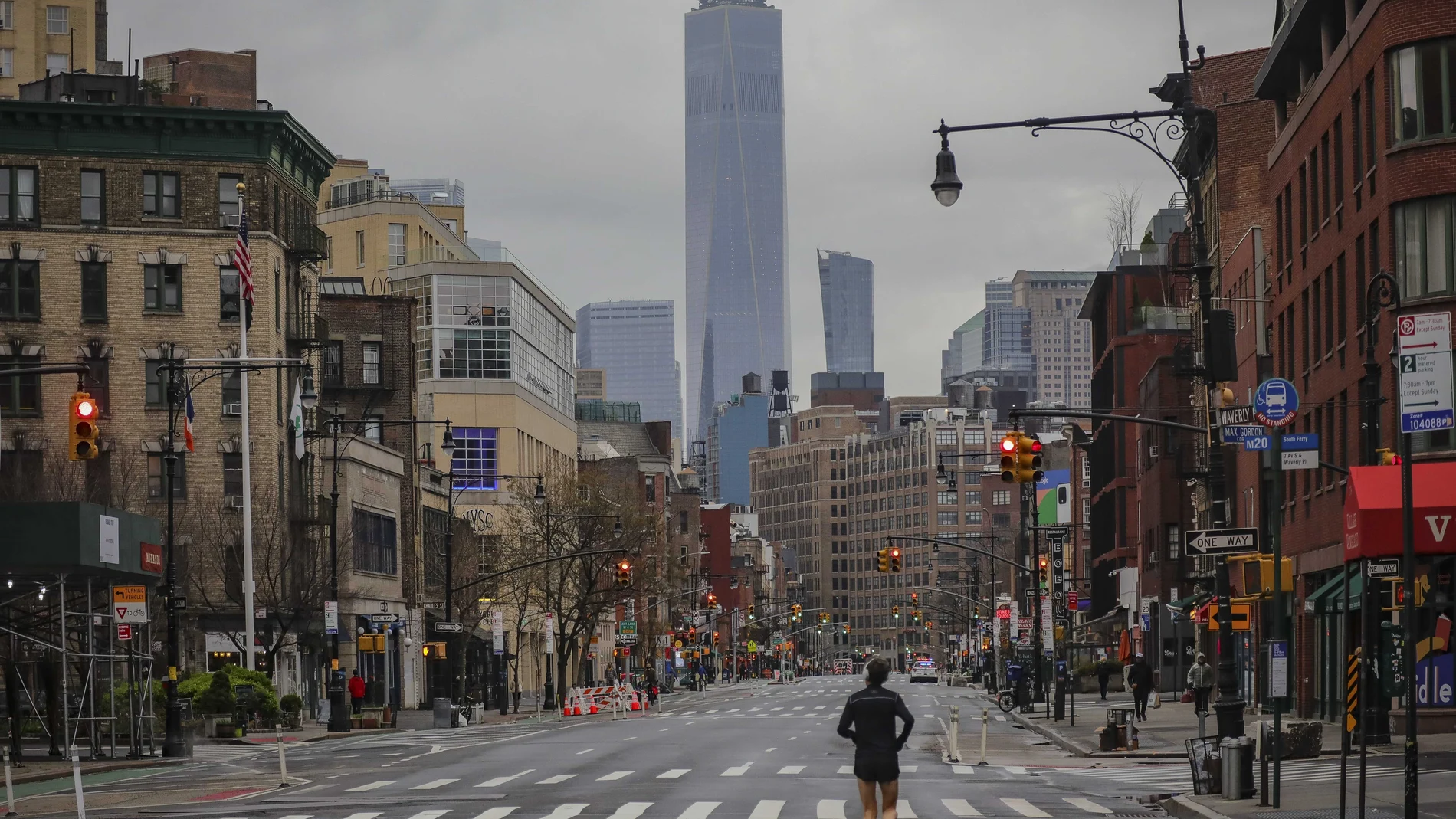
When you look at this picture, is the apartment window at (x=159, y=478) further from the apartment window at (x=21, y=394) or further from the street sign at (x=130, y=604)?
the street sign at (x=130, y=604)

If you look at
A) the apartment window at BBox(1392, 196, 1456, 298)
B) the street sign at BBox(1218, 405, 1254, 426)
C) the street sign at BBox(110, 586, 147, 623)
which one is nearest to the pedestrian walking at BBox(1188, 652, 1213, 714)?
the street sign at BBox(1218, 405, 1254, 426)

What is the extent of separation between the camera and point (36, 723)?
52.6 m

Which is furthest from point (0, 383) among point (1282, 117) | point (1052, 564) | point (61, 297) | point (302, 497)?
point (1282, 117)

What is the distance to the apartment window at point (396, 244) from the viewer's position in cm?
12156

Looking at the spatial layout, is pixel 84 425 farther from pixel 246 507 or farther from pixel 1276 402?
pixel 246 507

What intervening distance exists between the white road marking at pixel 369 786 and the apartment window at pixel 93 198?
47.3 meters

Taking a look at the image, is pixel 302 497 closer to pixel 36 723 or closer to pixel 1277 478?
pixel 36 723

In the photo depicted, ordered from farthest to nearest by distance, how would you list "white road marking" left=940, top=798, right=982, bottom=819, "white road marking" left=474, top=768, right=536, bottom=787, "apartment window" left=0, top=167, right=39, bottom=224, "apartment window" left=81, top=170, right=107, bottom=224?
"apartment window" left=81, top=170, right=107, bottom=224, "apartment window" left=0, top=167, right=39, bottom=224, "white road marking" left=474, top=768, right=536, bottom=787, "white road marking" left=940, top=798, right=982, bottom=819

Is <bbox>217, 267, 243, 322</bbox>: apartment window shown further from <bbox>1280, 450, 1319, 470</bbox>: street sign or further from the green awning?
<bbox>1280, 450, 1319, 470</bbox>: street sign

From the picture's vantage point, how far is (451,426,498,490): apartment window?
11631cm

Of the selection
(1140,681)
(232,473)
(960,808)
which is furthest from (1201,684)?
(232,473)

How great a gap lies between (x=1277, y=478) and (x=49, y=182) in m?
61.2

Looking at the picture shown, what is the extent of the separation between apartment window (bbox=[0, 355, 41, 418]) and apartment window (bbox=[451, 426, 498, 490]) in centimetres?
4152

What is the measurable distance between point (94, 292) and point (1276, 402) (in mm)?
60587
